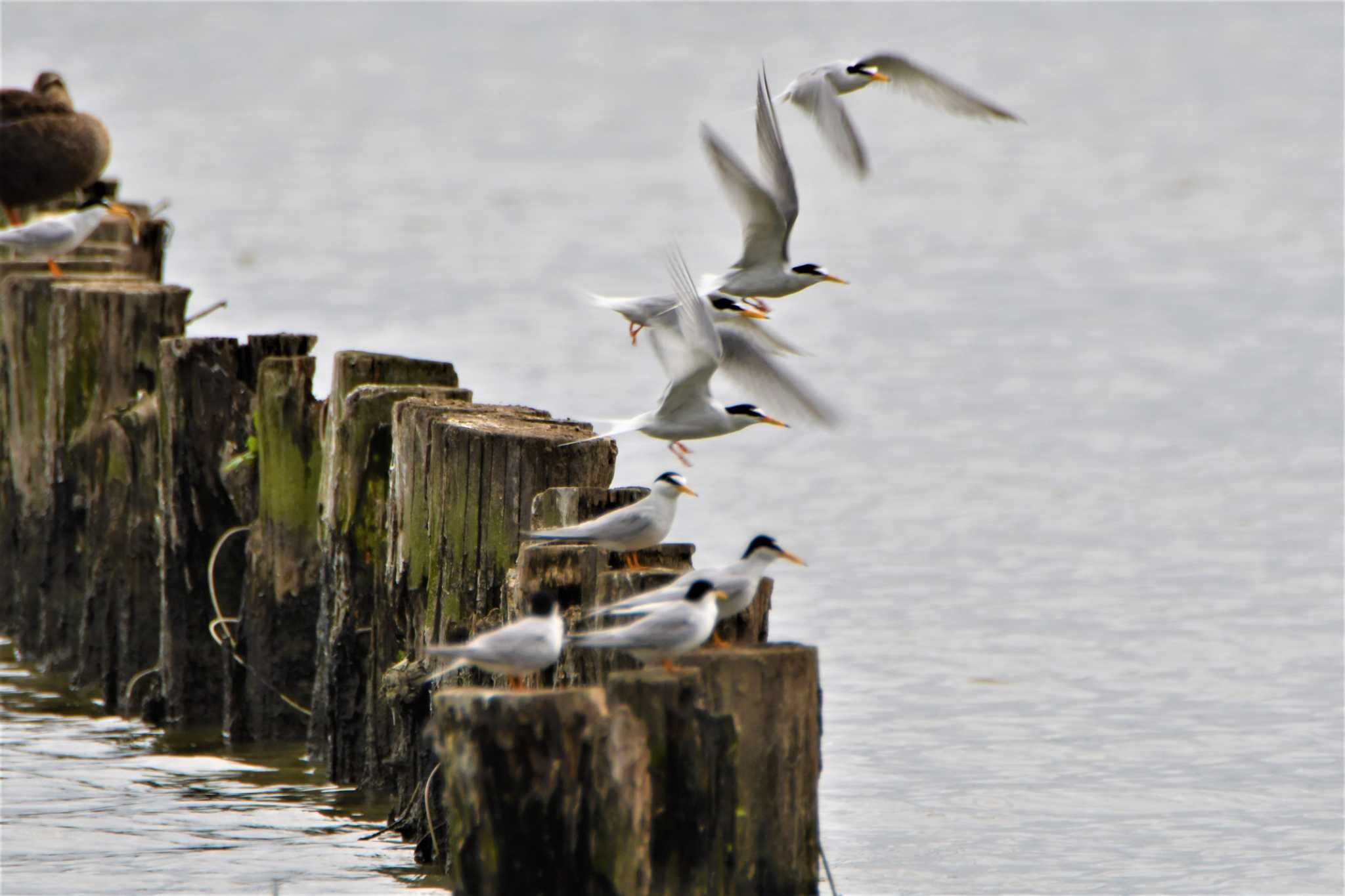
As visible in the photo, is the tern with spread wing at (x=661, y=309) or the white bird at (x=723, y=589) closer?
the white bird at (x=723, y=589)

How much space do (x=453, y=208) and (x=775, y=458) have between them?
15.4 meters

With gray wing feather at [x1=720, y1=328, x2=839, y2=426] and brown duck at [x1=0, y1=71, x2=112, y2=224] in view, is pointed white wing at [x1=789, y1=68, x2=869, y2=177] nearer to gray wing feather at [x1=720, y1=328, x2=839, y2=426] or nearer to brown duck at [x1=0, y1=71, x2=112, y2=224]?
gray wing feather at [x1=720, y1=328, x2=839, y2=426]

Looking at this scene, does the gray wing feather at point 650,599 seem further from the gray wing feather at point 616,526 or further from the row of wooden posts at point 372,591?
the gray wing feather at point 616,526

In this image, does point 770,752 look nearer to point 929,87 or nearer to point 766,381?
point 766,381

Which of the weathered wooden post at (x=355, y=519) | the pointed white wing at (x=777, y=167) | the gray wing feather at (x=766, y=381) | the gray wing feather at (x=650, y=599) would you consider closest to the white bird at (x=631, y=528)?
the gray wing feather at (x=650, y=599)

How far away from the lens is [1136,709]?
1042cm

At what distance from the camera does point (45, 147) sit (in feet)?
39.7

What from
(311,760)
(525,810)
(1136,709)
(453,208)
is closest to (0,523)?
(311,760)

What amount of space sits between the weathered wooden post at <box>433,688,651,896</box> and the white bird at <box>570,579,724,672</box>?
208mm

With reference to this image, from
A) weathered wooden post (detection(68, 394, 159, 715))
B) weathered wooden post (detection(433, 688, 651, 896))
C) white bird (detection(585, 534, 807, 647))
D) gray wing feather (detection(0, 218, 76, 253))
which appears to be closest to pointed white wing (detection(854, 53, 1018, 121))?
weathered wooden post (detection(68, 394, 159, 715))

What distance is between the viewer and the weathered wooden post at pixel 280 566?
8.27 meters

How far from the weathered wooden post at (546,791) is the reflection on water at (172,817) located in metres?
2.38

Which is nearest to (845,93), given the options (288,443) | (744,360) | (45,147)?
(744,360)

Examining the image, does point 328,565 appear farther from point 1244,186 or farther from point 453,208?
point 1244,186
